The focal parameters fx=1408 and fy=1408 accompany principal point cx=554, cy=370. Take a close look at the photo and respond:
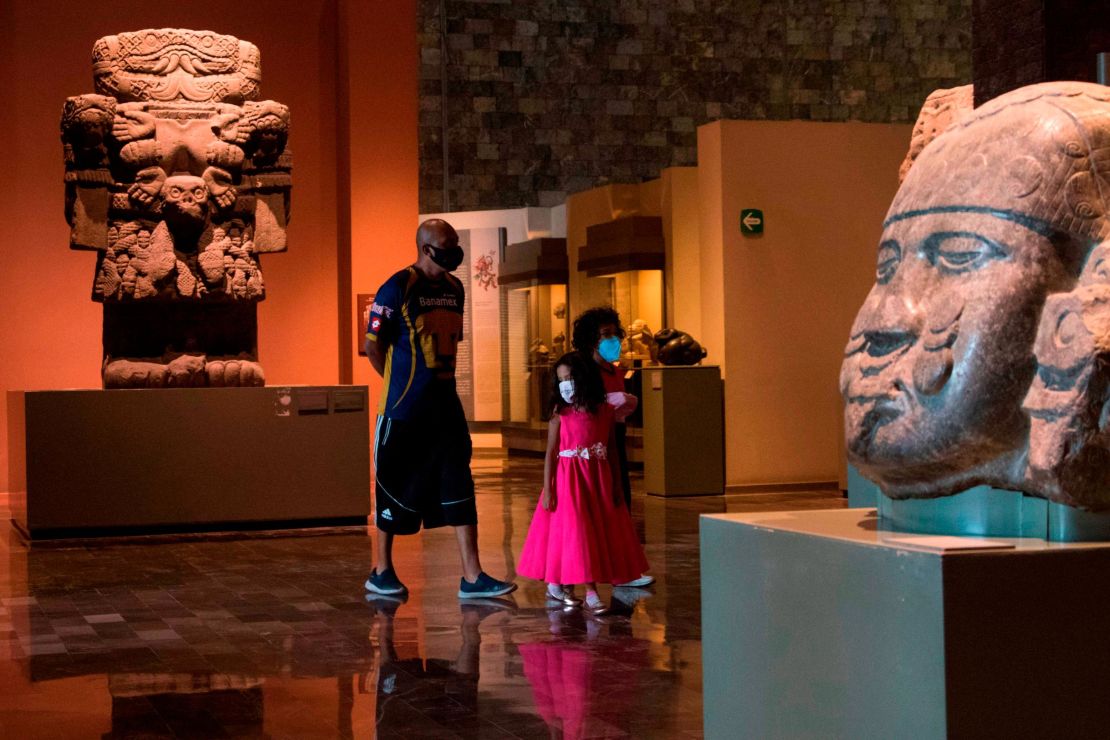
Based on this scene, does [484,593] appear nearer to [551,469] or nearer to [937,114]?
[551,469]

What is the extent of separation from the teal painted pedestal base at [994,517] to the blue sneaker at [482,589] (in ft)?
13.4

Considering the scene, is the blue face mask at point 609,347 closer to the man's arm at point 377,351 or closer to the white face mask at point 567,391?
the white face mask at point 567,391

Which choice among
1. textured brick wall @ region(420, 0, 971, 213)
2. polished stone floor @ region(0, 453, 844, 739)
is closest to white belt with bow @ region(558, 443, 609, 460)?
polished stone floor @ region(0, 453, 844, 739)

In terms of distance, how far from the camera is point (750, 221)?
12.9 metres

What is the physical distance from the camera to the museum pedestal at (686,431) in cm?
1264

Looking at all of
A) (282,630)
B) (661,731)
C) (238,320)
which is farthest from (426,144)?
A: (661,731)

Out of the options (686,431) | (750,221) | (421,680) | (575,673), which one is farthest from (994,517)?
(750,221)

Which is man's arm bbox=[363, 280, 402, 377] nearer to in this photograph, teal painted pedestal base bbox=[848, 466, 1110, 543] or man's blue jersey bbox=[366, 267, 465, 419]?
man's blue jersey bbox=[366, 267, 465, 419]

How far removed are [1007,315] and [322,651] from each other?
12.5 ft

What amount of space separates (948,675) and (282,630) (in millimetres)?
4258

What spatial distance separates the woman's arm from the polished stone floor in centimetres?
52

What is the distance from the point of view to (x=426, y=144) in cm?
2233

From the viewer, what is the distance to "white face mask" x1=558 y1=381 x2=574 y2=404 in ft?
21.9

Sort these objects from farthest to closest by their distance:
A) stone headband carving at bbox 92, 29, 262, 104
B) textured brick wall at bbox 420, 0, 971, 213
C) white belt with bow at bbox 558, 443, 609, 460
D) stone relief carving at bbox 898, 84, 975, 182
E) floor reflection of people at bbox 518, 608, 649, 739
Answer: textured brick wall at bbox 420, 0, 971, 213 → stone headband carving at bbox 92, 29, 262, 104 → white belt with bow at bbox 558, 443, 609, 460 → stone relief carving at bbox 898, 84, 975, 182 → floor reflection of people at bbox 518, 608, 649, 739
